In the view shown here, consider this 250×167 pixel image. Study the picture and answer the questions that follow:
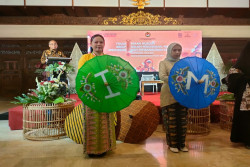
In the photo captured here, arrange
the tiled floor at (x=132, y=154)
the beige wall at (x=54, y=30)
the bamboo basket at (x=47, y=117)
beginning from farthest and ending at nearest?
1. the beige wall at (x=54, y=30)
2. the bamboo basket at (x=47, y=117)
3. the tiled floor at (x=132, y=154)

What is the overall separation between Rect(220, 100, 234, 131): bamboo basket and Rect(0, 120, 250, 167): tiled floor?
1.25 ft

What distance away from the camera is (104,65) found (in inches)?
80.5

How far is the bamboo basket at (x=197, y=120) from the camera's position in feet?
11.2

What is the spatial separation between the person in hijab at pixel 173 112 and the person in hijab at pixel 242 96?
68 cm

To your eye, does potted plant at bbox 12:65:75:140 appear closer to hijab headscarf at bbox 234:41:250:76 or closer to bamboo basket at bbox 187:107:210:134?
bamboo basket at bbox 187:107:210:134

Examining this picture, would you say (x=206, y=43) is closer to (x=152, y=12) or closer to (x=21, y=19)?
(x=152, y=12)

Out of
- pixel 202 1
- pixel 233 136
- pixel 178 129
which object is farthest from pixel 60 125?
pixel 202 1

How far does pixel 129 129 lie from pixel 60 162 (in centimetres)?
93

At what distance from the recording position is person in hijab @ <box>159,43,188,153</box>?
94.2 inches

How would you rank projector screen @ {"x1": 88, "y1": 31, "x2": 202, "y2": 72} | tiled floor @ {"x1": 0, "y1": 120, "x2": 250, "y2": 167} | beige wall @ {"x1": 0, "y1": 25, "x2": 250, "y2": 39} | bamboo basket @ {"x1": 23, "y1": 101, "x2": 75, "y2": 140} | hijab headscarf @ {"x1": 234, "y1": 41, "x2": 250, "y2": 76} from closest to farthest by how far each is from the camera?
tiled floor @ {"x1": 0, "y1": 120, "x2": 250, "y2": 167} < hijab headscarf @ {"x1": 234, "y1": 41, "x2": 250, "y2": 76} < bamboo basket @ {"x1": 23, "y1": 101, "x2": 75, "y2": 140} < beige wall @ {"x1": 0, "y1": 25, "x2": 250, "y2": 39} < projector screen @ {"x1": 88, "y1": 31, "x2": 202, "y2": 72}

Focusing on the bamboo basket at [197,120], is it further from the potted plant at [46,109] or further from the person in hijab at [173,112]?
the potted plant at [46,109]

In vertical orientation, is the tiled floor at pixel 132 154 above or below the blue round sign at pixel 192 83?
below

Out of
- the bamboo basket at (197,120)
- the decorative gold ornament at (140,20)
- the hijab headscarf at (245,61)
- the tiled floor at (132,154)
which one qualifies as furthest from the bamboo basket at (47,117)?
the decorative gold ornament at (140,20)

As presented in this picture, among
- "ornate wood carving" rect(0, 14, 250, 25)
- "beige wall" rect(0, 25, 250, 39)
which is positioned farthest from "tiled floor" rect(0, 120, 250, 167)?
"ornate wood carving" rect(0, 14, 250, 25)
